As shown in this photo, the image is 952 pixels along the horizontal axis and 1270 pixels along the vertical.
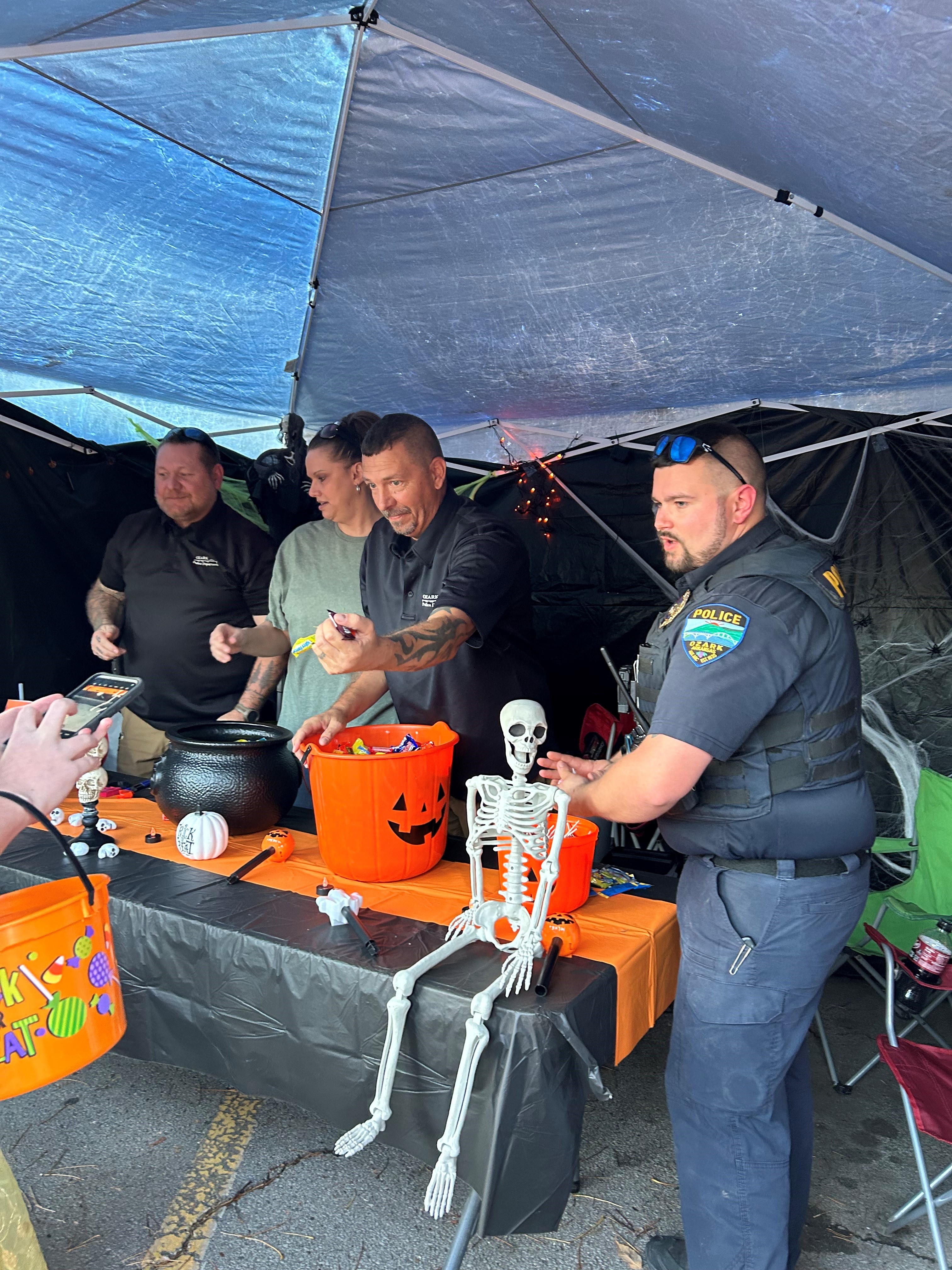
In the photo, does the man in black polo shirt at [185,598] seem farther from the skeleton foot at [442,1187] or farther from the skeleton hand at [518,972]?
the skeleton foot at [442,1187]

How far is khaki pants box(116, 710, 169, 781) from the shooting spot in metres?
4.11

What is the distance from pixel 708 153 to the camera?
8.23 ft

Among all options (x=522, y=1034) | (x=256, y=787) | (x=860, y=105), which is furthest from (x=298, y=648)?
(x=860, y=105)

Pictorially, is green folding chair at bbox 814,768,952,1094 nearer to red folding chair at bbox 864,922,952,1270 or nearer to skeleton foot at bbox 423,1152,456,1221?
red folding chair at bbox 864,922,952,1270

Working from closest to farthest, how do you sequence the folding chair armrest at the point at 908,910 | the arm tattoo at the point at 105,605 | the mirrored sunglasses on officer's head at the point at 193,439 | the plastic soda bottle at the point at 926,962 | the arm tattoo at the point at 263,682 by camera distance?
the plastic soda bottle at the point at 926,962 → the folding chair armrest at the point at 908,910 → the arm tattoo at the point at 263,682 → the mirrored sunglasses on officer's head at the point at 193,439 → the arm tattoo at the point at 105,605

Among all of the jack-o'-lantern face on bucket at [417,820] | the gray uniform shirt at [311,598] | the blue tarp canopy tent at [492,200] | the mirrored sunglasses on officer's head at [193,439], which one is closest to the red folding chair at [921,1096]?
the jack-o'-lantern face on bucket at [417,820]

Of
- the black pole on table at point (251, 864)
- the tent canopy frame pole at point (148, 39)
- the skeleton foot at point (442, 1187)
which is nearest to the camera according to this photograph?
the skeleton foot at point (442, 1187)

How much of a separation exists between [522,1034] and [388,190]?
113 inches

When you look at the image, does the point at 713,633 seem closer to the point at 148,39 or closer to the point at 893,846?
the point at 148,39

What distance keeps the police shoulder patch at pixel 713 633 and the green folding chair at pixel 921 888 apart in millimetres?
1951

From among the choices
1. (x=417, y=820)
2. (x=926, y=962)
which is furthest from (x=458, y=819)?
(x=926, y=962)

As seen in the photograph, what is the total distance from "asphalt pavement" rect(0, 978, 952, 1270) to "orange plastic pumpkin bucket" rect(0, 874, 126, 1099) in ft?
3.22

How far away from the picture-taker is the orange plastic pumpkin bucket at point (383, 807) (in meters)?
2.04

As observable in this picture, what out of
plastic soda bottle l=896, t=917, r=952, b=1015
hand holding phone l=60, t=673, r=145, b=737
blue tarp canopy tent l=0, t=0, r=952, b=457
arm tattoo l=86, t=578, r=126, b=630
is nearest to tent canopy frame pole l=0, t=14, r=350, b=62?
blue tarp canopy tent l=0, t=0, r=952, b=457
